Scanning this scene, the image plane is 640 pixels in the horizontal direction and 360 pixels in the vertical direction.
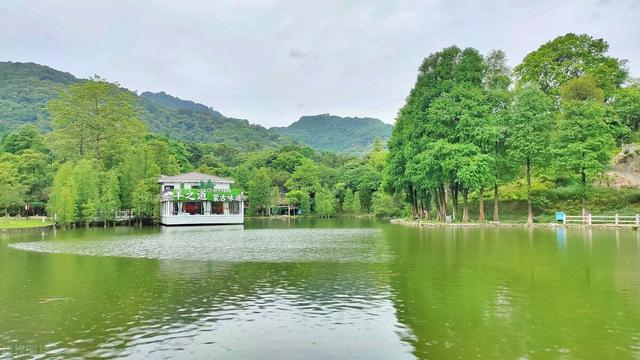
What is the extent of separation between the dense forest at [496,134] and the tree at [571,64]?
4450 mm

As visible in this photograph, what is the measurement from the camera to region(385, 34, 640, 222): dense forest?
130 ft

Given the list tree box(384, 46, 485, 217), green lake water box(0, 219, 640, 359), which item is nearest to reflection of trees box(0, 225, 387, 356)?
green lake water box(0, 219, 640, 359)

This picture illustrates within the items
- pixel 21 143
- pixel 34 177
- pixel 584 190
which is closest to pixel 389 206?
pixel 584 190

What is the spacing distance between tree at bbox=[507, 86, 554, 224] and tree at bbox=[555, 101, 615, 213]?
3.78 feet

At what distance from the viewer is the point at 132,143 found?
2879 inches

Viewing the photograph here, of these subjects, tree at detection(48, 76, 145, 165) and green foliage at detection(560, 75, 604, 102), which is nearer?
green foliage at detection(560, 75, 604, 102)

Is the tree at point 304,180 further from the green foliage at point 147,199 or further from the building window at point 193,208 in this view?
the green foliage at point 147,199

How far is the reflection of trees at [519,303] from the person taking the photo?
27.3 feet

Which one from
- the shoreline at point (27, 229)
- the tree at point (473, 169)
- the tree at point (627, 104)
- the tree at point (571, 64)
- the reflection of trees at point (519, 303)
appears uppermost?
the tree at point (571, 64)

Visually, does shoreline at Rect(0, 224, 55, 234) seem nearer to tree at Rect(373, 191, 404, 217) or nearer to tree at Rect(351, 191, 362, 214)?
tree at Rect(373, 191, 404, 217)

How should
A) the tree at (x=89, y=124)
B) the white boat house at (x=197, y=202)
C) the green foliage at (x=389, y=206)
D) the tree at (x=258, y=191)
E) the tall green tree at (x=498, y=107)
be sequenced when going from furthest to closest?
the tree at (x=258, y=191)
the green foliage at (x=389, y=206)
the tree at (x=89, y=124)
the white boat house at (x=197, y=202)
the tall green tree at (x=498, y=107)

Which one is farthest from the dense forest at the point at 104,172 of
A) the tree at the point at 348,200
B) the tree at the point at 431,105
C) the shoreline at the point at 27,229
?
the tree at the point at 431,105

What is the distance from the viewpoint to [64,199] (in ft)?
167

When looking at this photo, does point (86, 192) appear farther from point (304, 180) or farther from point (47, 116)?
point (47, 116)
